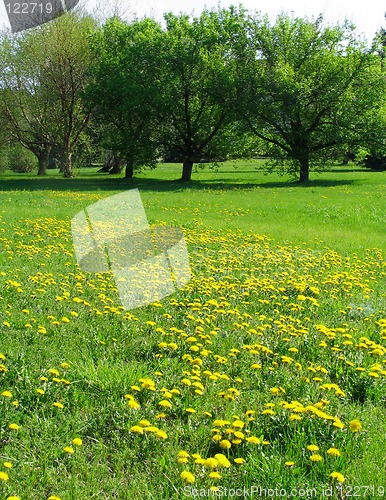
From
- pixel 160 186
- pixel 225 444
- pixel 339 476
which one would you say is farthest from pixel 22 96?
pixel 339 476

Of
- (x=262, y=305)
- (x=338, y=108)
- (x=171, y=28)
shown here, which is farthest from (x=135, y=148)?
(x=262, y=305)

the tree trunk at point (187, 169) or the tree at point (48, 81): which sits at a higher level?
the tree at point (48, 81)

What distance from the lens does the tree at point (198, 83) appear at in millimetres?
30359

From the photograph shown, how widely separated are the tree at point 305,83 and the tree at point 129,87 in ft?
17.4

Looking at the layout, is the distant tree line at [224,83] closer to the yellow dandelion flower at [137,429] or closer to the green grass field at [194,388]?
the green grass field at [194,388]

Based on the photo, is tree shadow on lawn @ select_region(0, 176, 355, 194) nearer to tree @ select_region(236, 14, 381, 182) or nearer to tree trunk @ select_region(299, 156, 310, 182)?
tree trunk @ select_region(299, 156, 310, 182)

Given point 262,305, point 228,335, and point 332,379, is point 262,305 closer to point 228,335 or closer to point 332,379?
point 228,335

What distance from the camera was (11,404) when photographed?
342cm

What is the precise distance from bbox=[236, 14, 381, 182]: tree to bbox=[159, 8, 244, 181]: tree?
1.16 meters

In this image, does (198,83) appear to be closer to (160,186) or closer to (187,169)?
(187,169)

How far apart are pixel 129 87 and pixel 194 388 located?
29.1 meters

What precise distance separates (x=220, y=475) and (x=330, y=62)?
30.6 metres

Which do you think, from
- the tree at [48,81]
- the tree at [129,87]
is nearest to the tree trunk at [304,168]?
the tree at [129,87]

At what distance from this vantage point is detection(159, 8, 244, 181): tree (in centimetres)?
3036
